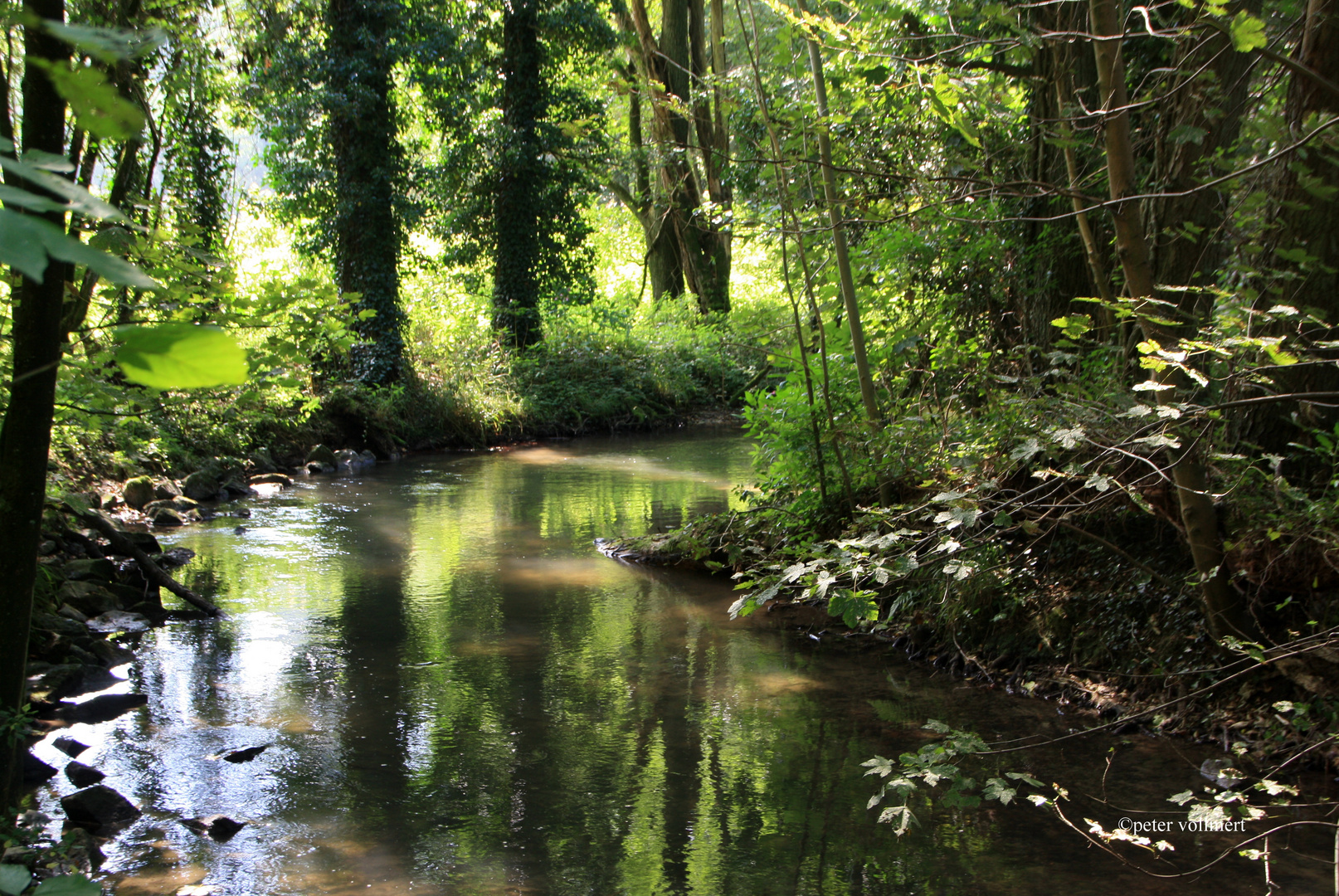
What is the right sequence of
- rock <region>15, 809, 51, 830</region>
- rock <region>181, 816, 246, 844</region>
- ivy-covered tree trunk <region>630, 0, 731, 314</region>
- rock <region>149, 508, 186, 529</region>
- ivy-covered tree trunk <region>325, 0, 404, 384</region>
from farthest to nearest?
ivy-covered tree trunk <region>630, 0, 731, 314</region>
ivy-covered tree trunk <region>325, 0, 404, 384</region>
rock <region>149, 508, 186, 529</region>
rock <region>181, 816, 246, 844</region>
rock <region>15, 809, 51, 830</region>

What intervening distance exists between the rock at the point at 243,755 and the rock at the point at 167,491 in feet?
22.3

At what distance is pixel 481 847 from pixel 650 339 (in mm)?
18627

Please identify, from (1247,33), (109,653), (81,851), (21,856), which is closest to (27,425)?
(21,856)

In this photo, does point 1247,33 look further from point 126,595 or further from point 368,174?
point 368,174

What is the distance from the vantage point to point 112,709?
5.09 meters

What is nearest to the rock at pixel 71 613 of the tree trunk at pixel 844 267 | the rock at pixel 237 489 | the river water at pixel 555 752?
the river water at pixel 555 752

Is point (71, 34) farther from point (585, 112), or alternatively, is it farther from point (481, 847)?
point (585, 112)

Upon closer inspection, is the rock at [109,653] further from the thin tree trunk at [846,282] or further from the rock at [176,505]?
the thin tree trunk at [846,282]

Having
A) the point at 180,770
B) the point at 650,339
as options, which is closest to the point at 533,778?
the point at 180,770

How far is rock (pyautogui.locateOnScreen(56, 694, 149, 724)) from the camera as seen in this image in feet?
16.2

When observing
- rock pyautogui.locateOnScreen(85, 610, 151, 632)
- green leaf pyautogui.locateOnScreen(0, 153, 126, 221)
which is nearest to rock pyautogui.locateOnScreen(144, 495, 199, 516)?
rock pyautogui.locateOnScreen(85, 610, 151, 632)

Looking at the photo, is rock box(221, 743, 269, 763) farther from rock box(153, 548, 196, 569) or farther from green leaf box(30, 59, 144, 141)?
green leaf box(30, 59, 144, 141)

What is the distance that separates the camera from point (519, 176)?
60.3 feet

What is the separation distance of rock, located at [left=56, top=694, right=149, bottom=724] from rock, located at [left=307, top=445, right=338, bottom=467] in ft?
29.4
